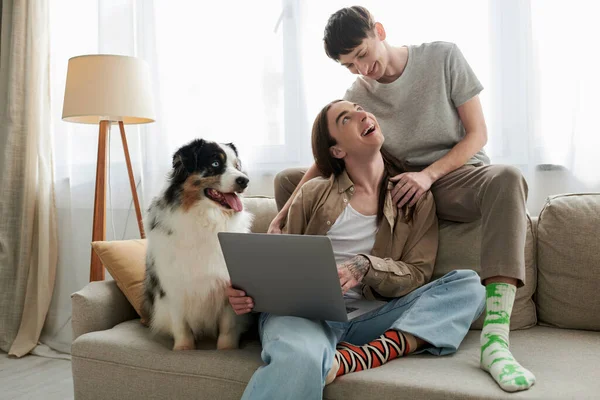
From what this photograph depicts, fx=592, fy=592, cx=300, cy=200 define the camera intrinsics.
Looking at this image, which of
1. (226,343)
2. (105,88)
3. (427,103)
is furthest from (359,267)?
(105,88)

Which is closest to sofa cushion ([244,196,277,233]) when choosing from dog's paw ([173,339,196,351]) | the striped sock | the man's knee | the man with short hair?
the man with short hair

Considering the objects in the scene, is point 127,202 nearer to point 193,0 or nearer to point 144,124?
point 144,124

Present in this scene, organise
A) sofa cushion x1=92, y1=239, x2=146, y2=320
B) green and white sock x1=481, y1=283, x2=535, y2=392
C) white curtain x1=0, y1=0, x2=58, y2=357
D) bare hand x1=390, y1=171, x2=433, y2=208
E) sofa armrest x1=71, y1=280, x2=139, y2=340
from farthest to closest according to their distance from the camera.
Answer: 1. white curtain x1=0, y1=0, x2=58, y2=357
2. sofa cushion x1=92, y1=239, x2=146, y2=320
3. sofa armrest x1=71, y1=280, x2=139, y2=340
4. bare hand x1=390, y1=171, x2=433, y2=208
5. green and white sock x1=481, y1=283, x2=535, y2=392

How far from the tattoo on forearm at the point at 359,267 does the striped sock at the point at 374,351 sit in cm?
17

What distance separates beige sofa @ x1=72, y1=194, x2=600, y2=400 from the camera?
1.36 metres

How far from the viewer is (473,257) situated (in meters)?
1.90

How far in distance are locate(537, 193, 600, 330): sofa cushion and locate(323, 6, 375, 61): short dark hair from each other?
32.4 inches

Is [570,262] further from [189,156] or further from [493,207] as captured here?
[189,156]

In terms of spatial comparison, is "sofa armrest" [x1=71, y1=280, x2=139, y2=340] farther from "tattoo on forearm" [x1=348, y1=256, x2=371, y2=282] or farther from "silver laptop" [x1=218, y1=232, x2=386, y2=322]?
"tattoo on forearm" [x1=348, y1=256, x2=371, y2=282]

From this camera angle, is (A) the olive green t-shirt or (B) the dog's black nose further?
(A) the olive green t-shirt

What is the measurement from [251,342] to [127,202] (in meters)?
1.65

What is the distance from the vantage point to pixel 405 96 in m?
2.01

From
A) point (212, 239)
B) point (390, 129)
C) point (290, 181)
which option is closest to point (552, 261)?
point (390, 129)

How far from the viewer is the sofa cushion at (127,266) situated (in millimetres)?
2000
